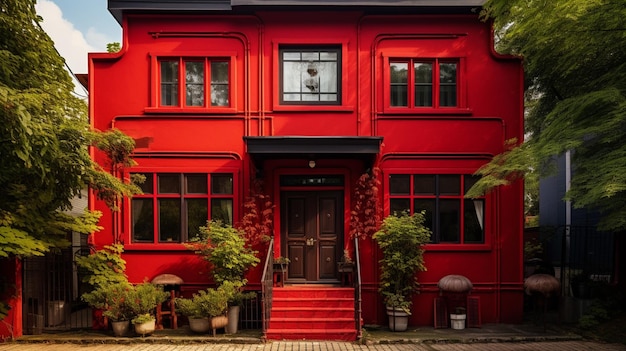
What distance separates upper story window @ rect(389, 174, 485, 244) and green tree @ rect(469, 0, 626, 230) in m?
1.41

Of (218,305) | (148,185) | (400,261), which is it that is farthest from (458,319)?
(148,185)

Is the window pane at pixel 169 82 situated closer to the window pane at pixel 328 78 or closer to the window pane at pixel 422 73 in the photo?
the window pane at pixel 328 78

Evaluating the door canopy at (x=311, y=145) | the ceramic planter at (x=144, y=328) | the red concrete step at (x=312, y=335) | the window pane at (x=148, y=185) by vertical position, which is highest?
the door canopy at (x=311, y=145)

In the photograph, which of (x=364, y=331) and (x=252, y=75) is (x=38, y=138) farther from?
(x=364, y=331)

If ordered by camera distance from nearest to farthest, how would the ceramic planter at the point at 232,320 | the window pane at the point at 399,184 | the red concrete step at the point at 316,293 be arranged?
the ceramic planter at the point at 232,320 → the red concrete step at the point at 316,293 → the window pane at the point at 399,184

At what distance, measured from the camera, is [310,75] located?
11.8 metres

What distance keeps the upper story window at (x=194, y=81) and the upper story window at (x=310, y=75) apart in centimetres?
155

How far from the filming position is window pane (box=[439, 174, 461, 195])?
1160 cm

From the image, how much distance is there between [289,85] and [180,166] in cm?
355

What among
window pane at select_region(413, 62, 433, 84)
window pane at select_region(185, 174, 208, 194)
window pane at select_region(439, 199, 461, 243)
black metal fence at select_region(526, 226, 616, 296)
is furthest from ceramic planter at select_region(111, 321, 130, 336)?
black metal fence at select_region(526, 226, 616, 296)

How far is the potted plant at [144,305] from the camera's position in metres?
9.69

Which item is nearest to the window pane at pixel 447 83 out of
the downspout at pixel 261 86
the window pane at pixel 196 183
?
the downspout at pixel 261 86

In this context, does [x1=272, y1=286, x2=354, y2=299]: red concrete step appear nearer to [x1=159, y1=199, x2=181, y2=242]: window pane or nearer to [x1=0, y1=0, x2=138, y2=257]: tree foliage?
[x1=159, y1=199, x2=181, y2=242]: window pane

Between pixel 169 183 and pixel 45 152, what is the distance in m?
3.37
